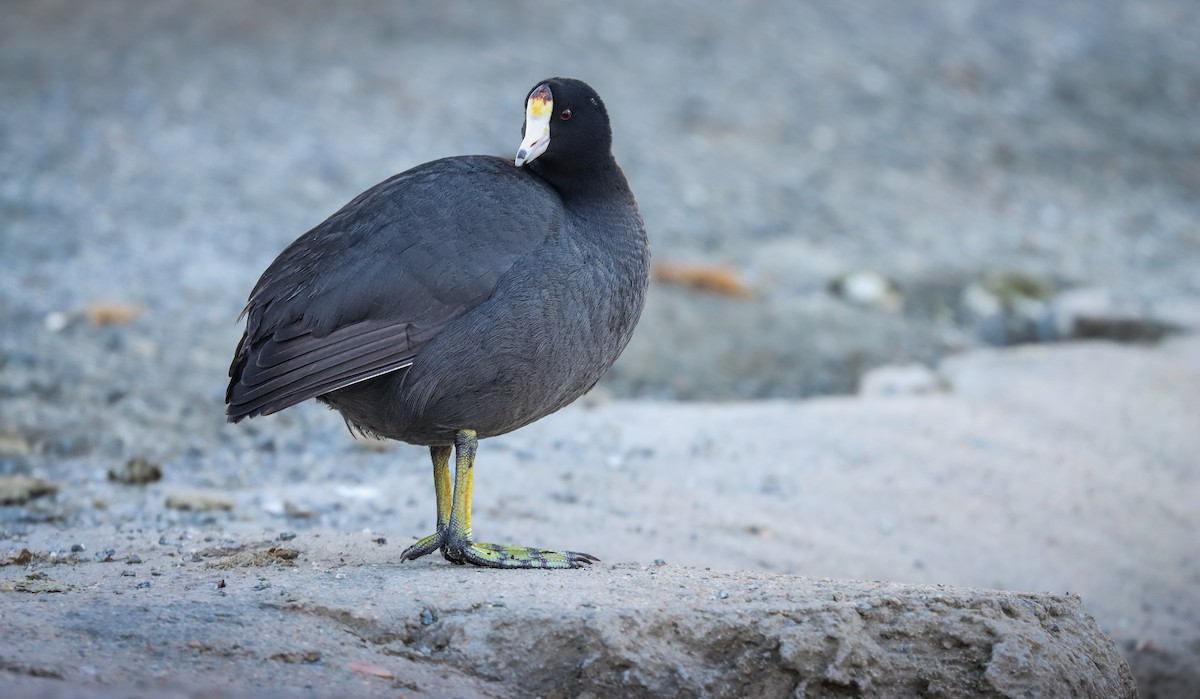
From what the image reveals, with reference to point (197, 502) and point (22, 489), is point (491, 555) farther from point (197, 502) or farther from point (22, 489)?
point (22, 489)

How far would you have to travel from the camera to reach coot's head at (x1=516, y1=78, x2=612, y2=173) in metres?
4.18

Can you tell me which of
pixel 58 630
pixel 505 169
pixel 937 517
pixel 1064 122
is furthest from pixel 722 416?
pixel 1064 122

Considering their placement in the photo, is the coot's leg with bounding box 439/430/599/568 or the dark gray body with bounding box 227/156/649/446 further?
the coot's leg with bounding box 439/430/599/568

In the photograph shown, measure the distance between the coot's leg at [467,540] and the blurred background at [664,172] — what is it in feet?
4.90

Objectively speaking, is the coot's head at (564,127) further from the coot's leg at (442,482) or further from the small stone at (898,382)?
the small stone at (898,382)

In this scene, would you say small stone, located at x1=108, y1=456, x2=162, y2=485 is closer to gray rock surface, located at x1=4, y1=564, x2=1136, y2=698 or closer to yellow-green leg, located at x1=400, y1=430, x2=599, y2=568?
yellow-green leg, located at x1=400, y1=430, x2=599, y2=568

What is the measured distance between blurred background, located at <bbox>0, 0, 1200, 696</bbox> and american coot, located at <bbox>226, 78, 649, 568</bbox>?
161 cm

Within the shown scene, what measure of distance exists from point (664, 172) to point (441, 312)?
22.0 ft

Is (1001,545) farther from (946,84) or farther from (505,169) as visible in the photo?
(946,84)

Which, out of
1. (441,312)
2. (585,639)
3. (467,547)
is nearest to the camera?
(585,639)

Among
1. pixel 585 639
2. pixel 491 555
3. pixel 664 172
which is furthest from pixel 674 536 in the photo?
pixel 664 172

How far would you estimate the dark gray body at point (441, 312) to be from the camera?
152 inches

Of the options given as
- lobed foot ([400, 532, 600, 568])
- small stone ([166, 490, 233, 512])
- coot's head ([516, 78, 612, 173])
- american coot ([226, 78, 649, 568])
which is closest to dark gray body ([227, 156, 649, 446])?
american coot ([226, 78, 649, 568])

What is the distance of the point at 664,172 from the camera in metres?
10.4
